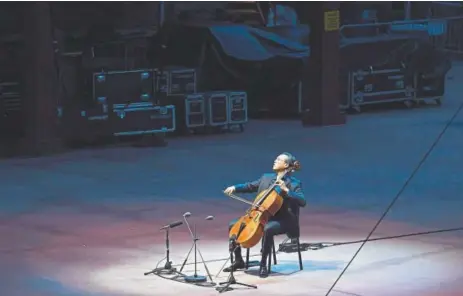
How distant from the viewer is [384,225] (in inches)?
615

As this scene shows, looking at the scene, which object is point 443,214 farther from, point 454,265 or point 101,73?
point 101,73

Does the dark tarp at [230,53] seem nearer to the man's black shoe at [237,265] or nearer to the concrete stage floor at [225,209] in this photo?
the concrete stage floor at [225,209]

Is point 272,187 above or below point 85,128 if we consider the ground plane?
above

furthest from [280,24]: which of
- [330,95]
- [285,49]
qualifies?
[330,95]

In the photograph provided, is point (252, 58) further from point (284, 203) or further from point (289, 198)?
point (289, 198)

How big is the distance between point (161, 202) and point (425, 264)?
5518mm

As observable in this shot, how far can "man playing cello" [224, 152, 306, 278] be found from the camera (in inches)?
480

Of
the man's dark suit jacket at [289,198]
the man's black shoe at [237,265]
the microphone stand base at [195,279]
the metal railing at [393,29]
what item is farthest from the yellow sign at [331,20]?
the microphone stand base at [195,279]

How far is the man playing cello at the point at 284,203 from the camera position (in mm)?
12180

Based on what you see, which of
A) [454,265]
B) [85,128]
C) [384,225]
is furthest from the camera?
[85,128]

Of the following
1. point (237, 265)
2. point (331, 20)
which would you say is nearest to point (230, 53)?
point (331, 20)

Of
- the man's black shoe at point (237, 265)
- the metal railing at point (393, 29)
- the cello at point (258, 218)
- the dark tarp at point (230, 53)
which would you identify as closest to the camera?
the cello at point (258, 218)

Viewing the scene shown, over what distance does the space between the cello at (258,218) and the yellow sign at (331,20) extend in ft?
47.1

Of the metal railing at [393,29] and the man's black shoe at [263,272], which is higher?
the metal railing at [393,29]
